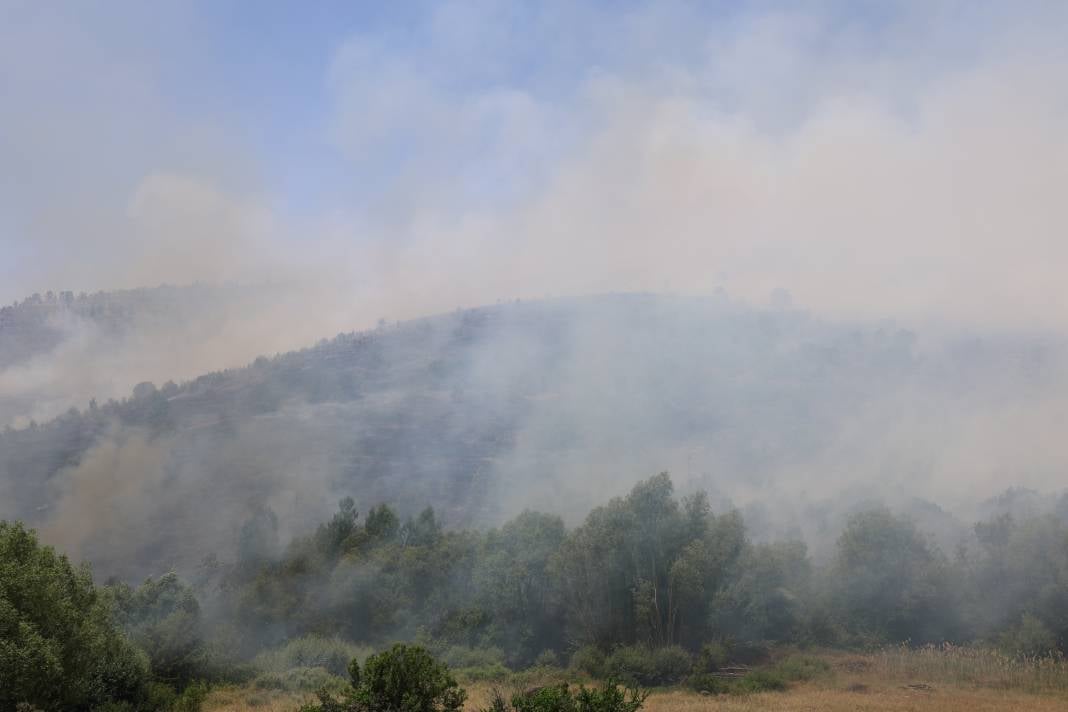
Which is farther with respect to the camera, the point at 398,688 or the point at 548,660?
the point at 548,660

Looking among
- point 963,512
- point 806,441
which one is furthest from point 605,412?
point 963,512

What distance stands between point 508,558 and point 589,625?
434 inches

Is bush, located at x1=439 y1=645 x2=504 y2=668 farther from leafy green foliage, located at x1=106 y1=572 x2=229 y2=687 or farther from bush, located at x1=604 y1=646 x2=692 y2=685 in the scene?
leafy green foliage, located at x1=106 y1=572 x2=229 y2=687

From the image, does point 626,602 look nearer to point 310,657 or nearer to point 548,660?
point 548,660

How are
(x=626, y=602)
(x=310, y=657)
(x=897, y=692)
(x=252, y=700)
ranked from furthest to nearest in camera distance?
1. (x=626, y=602)
2. (x=310, y=657)
3. (x=897, y=692)
4. (x=252, y=700)

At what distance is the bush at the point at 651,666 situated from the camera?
45.0m

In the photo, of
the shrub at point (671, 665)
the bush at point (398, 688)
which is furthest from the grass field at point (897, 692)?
the bush at point (398, 688)

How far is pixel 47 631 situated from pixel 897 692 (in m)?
36.2

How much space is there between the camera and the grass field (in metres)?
33.1

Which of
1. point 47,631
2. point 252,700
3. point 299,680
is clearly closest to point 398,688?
point 47,631

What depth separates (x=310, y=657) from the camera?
165 ft

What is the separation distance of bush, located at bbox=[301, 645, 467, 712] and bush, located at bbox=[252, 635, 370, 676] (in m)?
29.2

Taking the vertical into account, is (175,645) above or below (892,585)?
above

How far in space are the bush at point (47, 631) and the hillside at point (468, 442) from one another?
90.8 metres
